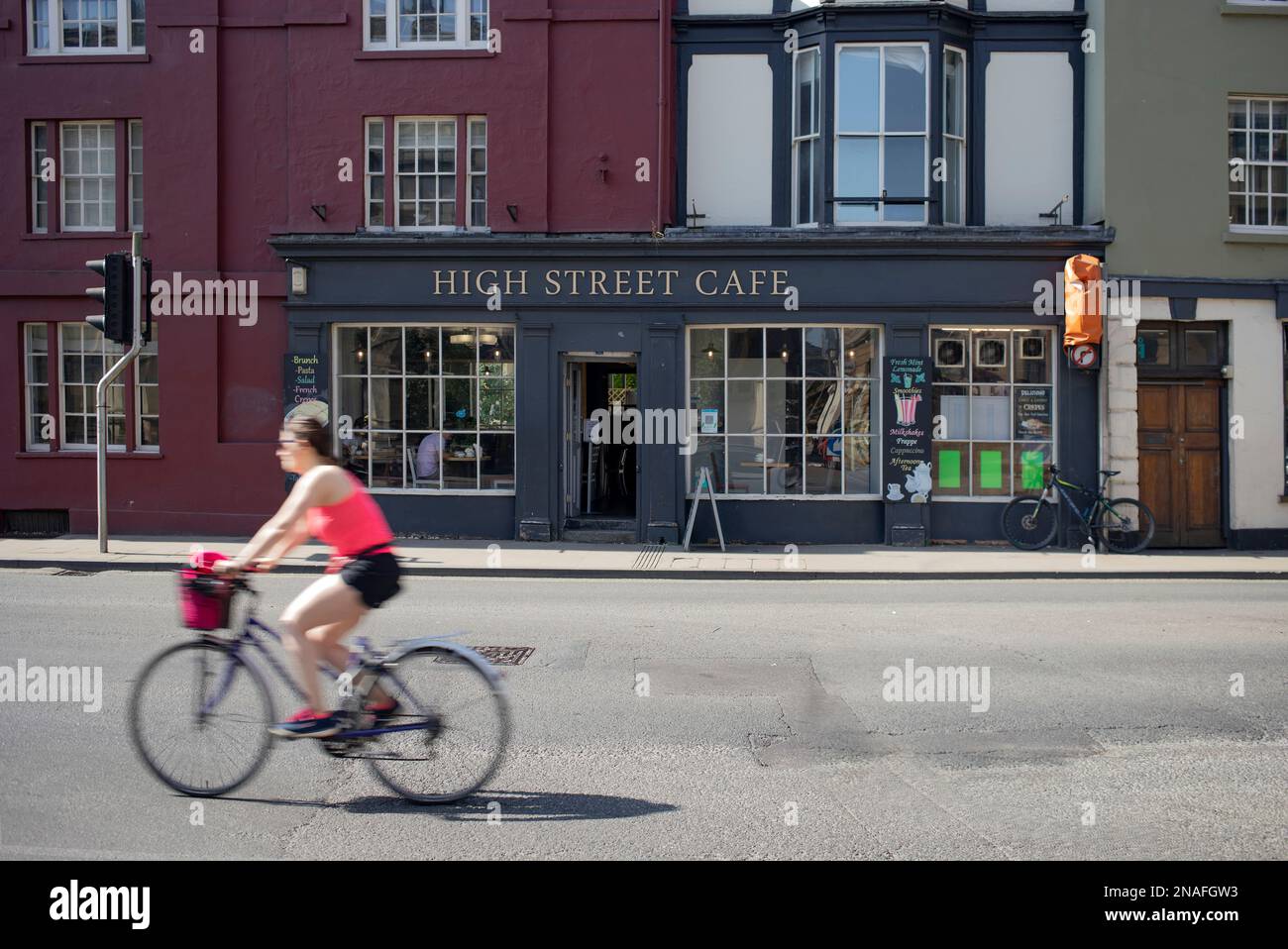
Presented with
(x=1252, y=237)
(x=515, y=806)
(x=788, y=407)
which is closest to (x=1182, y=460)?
(x=1252, y=237)

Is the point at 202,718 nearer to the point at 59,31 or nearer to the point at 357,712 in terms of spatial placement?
the point at 357,712

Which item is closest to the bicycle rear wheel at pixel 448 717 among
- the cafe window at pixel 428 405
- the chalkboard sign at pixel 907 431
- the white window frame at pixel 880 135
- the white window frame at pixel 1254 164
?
the cafe window at pixel 428 405

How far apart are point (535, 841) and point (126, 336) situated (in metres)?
12.7

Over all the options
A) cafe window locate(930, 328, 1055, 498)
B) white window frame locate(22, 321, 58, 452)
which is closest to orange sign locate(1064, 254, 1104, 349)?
cafe window locate(930, 328, 1055, 498)

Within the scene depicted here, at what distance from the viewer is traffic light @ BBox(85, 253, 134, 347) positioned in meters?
14.7

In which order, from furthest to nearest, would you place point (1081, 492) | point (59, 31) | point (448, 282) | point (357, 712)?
point (59, 31) → point (448, 282) → point (1081, 492) → point (357, 712)

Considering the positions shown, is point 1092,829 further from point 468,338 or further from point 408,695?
point 468,338

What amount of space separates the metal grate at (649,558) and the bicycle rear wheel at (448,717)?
29.2 ft

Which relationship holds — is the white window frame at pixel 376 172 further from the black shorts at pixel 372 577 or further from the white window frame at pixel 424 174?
the black shorts at pixel 372 577

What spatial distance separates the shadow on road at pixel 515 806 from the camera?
16.7ft

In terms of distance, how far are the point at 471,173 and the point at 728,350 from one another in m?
4.99

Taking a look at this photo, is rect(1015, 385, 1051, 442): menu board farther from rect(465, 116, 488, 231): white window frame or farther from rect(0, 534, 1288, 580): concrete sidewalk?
rect(465, 116, 488, 231): white window frame

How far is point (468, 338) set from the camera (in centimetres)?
1731

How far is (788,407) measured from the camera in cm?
1711
